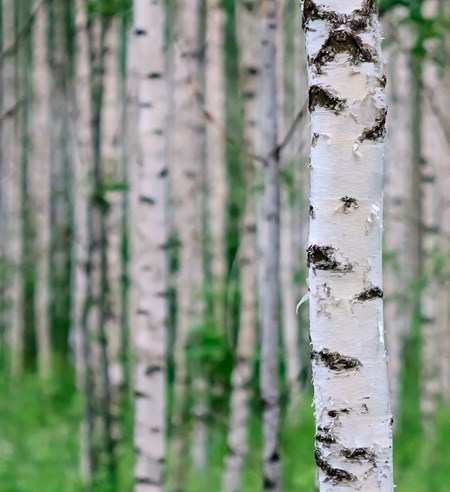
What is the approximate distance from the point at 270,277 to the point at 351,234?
1571 millimetres

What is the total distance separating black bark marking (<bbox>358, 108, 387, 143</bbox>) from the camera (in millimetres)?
2445

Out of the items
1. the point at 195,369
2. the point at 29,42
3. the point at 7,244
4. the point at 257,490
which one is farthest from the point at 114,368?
the point at 29,42

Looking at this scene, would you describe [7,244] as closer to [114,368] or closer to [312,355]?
[114,368]

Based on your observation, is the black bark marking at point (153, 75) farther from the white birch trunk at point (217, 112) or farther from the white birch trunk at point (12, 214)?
the white birch trunk at point (12, 214)

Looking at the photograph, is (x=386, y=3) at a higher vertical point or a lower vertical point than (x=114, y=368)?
higher

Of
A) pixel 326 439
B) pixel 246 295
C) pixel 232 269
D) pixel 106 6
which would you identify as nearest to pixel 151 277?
pixel 232 269

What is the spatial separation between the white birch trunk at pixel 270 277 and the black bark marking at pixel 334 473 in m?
1.39

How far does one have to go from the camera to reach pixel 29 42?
61.2ft

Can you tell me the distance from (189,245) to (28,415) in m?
3.85

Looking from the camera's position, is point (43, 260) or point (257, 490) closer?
A: point (257, 490)

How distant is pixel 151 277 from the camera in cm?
480

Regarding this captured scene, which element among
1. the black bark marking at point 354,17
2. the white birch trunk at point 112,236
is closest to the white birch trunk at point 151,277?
the white birch trunk at point 112,236

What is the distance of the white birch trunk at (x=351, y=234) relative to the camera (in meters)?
2.45

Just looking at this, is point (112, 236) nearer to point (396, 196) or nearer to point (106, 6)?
point (106, 6)
